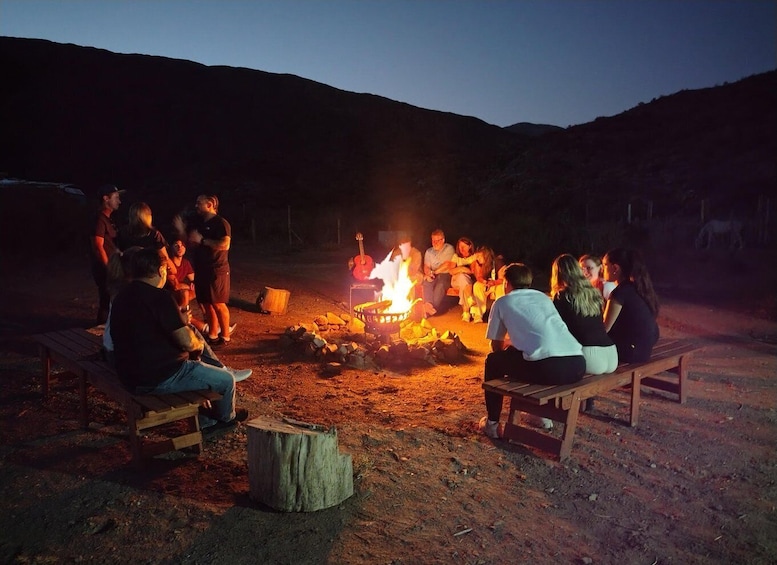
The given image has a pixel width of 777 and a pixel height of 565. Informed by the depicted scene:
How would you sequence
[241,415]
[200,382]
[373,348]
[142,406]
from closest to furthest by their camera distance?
[142,406], [200,382], [241,415], [373,348]

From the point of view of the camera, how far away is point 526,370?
4520 millimetres

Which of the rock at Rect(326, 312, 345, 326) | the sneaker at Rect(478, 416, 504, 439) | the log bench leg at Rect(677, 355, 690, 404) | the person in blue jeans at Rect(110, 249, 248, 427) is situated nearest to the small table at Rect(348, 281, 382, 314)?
the rock at Rect(326, 312, 345, 326)

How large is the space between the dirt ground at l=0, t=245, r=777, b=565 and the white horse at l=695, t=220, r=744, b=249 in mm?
11266

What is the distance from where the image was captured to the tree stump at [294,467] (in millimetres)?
3479

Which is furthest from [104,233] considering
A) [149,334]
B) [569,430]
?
[569,430]

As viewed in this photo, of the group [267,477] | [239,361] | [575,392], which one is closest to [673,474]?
[575,392]

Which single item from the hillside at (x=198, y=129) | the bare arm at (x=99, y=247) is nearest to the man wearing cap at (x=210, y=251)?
the bare arm at (x=99, y=247)

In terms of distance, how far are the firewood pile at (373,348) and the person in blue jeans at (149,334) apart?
2.56 meters

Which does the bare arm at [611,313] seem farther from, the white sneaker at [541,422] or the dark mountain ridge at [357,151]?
the dark mountain ridge at [357,151]

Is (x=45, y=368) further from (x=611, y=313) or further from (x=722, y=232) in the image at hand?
(x=722, y=232)

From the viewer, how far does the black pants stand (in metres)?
4.42

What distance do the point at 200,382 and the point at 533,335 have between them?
95.5 inches

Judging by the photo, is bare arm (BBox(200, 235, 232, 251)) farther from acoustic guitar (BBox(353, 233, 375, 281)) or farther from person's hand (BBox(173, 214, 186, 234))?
acoustic guitar (BBox(353, 233, 375, 281))

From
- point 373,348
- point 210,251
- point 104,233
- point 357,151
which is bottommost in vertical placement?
point 373,348
